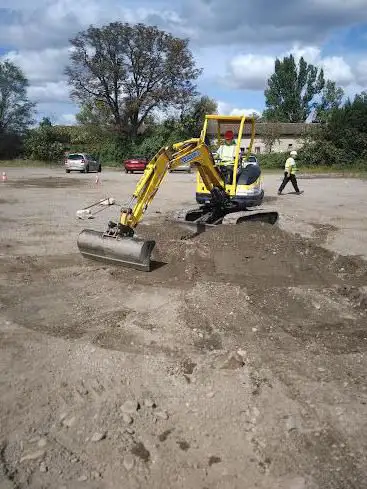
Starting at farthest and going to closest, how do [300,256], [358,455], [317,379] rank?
[300,256] < [317,379] < [358,455]

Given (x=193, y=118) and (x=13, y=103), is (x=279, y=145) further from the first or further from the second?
(x=13, y=103)

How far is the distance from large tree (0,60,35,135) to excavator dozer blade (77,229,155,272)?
46.3m

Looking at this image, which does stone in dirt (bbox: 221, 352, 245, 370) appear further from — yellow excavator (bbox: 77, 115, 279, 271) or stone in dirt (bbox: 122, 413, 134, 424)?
yellow excavator (bbox: 77, 115, 279, 271)

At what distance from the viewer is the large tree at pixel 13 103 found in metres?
50.1

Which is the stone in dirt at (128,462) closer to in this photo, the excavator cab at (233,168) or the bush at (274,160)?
the excavator cab at (233,168)

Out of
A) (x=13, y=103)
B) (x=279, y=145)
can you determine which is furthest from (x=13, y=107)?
(x=279, y=145)

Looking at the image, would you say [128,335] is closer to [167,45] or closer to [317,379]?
[317,379]

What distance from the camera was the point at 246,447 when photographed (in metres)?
3.57

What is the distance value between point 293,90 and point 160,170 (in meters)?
78.5

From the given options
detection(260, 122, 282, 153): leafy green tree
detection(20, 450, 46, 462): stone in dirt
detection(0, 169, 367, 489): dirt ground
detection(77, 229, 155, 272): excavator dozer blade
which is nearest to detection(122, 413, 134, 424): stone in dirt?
detection(0, 169, 367, 489): dirt ground

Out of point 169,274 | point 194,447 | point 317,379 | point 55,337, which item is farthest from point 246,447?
point 169,274

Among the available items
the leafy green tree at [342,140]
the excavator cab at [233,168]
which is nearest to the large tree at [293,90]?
the leafy green tree at [342,140]

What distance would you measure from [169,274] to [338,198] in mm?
14631

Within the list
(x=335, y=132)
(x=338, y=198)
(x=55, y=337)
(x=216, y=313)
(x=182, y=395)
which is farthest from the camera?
(x=335, y=132)
